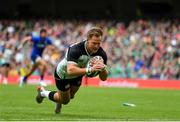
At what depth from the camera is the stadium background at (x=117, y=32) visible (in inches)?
1346

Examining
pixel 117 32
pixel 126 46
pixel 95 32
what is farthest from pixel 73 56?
pixel 117 32

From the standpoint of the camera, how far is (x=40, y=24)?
40.6m

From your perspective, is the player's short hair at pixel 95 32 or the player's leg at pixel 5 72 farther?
the player's leg at pixel 5 72

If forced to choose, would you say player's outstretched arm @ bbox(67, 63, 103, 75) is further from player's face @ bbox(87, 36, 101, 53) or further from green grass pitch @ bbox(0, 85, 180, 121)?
green grass pitch @ bbox(0, 85, 180, 121)

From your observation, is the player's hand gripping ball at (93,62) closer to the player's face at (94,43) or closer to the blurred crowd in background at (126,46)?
the player's face at (94,43)

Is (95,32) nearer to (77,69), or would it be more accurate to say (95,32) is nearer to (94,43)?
(94,43)

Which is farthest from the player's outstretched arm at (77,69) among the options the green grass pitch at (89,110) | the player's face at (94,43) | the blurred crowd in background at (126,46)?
the blurred crowd in background at (126,46)

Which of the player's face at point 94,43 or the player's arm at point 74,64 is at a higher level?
the player's face at point 94,43

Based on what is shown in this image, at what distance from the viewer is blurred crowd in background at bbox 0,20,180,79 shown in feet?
112

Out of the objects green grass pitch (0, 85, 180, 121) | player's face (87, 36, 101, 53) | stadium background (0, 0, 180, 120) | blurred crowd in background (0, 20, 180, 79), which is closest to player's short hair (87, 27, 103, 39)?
player's face (87, 36, 101, 53)

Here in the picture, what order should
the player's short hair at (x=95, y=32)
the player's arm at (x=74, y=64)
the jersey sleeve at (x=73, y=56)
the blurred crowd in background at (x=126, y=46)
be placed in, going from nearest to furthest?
the player's arm at (x=74, y=64), the player's short hair at (x=95, y=32), the jersey sleeve at (x=73, y=56), the blurred crowd in background at (x=126, y=46)

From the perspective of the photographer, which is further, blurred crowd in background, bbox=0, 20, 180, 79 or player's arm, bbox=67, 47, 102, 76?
blurred crowd in background, bbox=0, 20, 180, 79

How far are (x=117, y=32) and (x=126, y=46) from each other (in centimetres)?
173

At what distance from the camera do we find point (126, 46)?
3597cm
